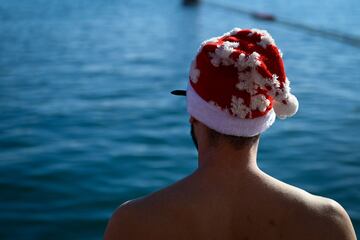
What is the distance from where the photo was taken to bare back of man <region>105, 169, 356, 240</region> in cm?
173

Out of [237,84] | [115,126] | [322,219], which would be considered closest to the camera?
[237,84]

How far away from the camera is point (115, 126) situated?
6.66m

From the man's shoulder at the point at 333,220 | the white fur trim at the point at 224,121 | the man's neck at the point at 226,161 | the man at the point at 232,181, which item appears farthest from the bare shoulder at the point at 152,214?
the man's shoulder at the point at 333,220

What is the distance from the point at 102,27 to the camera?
15.5m

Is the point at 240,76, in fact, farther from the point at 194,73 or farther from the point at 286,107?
the point at 286,107

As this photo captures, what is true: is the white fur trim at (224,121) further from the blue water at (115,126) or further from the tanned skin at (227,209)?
the blue water at (115,126)

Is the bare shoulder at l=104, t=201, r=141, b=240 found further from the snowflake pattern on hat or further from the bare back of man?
the snowflake pattern on hat

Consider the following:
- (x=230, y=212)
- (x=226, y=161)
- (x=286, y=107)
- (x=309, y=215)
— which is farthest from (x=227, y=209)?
(x=286, y=107)

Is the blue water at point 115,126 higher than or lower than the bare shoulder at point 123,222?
lower

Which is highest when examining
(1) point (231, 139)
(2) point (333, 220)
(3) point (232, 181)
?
(1) point (231, 139)

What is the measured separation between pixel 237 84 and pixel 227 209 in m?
0.39

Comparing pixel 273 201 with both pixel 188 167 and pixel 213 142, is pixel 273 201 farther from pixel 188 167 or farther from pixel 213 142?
pixel 188 167

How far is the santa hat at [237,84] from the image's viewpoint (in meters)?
1.67

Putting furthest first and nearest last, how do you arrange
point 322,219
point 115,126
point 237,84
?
1. point 115,126
2. point 322,219
3. point 237,84
